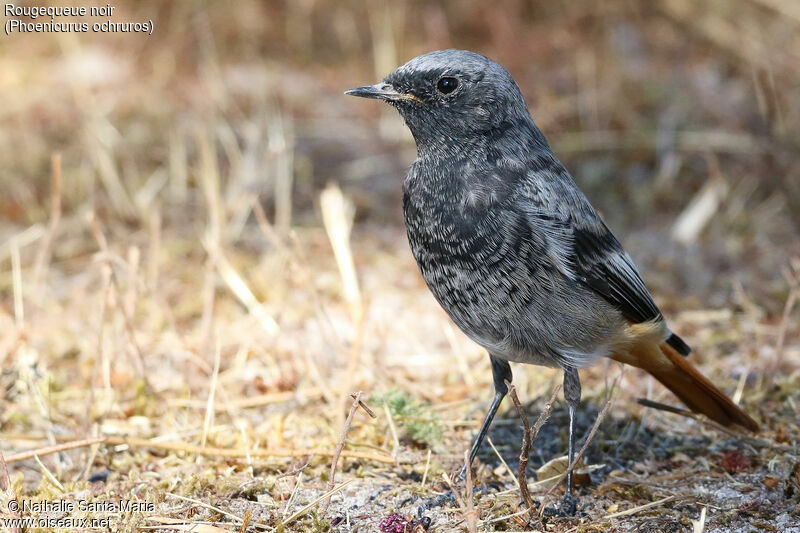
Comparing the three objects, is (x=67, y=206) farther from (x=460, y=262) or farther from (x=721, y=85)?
(x=721, y=85)

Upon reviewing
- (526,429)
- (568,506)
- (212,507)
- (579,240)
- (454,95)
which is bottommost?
(568,506)

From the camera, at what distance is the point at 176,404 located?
3936 mm

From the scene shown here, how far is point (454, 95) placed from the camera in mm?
3312

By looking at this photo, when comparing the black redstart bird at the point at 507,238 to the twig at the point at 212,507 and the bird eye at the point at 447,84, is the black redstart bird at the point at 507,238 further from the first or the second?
the twig at the point at 212,507

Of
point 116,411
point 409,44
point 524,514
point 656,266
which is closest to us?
point 524,514

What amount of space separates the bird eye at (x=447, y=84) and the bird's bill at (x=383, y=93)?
0.10 m

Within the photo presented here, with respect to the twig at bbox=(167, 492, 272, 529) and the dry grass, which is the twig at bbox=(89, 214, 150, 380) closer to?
the dry grass

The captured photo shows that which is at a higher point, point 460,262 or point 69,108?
point 69,108

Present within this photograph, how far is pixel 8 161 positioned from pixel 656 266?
4.66m

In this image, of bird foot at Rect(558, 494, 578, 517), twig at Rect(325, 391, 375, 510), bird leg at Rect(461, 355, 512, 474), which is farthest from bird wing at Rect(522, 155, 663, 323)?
twig at Rect(325, 391, 375, 510)

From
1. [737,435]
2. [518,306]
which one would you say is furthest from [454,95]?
[737,435]

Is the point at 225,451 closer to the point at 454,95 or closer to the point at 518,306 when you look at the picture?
the point at 518,306

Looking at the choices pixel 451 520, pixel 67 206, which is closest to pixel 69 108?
pixel 67 206

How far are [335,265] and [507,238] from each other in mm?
2662
